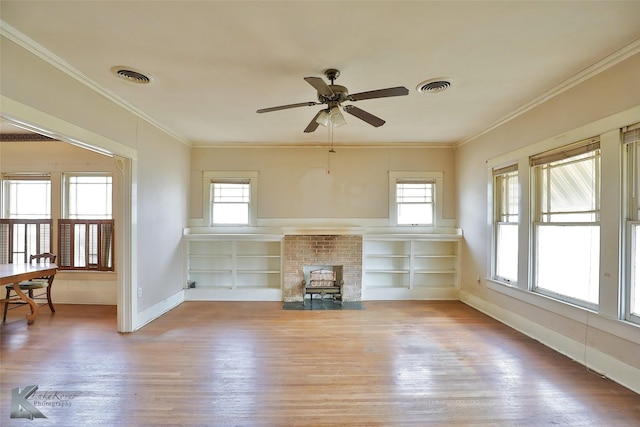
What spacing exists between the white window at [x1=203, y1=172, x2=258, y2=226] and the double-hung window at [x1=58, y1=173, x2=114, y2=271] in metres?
1.59

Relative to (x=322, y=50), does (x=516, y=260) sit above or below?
below

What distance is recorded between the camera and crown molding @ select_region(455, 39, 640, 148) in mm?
2290

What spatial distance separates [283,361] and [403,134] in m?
3.80

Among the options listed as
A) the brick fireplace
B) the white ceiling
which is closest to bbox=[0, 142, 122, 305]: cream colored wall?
the white ceiling

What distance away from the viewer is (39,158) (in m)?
4.75

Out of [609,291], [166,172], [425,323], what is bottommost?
[425,323]

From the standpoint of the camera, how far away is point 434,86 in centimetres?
293

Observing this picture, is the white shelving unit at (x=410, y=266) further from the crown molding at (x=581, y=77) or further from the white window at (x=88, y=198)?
the white window at (x=88, y=198)

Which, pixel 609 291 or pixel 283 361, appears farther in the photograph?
pixel 283 361

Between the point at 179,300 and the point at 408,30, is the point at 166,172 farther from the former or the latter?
the point at 408,30

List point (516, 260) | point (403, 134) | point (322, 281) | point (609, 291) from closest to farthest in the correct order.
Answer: point (609, 291)
point (516, 260)
point (403, 134)
point (322, 281)

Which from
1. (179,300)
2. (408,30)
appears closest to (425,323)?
(408,30)

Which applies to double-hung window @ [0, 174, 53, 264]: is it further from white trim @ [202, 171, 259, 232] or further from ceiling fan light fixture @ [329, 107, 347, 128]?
ceiling fan light fixture @ [329, 107, 347, 128]

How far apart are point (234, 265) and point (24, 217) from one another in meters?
3.55
